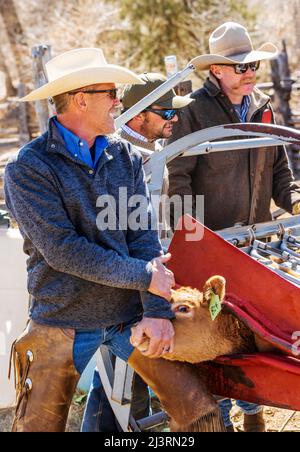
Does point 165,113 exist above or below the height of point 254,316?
above

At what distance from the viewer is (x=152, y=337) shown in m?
2.45

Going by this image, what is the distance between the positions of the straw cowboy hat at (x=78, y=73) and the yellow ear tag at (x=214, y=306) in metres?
0.82

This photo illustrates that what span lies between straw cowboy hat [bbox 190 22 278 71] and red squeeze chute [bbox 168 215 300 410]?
144 centimetres

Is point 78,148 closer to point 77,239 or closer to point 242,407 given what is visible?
point 77,239

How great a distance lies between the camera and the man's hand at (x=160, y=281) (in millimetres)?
2451

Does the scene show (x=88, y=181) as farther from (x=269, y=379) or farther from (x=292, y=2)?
(x=292, y=2)

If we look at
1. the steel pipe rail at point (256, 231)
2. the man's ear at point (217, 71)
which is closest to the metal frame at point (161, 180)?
the steel pipe rail at point (256, 231)

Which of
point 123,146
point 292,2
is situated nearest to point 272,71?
point 292,2

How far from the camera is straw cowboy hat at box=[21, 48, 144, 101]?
2.47m

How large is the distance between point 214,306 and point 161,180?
747 millimetres

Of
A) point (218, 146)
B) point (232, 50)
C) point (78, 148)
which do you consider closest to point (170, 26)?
point (232, 50)

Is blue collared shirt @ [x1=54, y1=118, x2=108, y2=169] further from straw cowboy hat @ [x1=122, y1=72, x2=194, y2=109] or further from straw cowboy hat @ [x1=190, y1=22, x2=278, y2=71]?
straw cowboy hat @ [x1=190, y1=22, x2=278, y2=71]

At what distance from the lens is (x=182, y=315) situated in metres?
2.59
